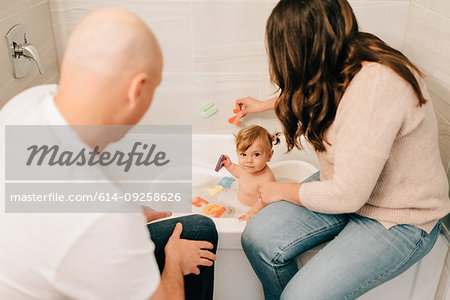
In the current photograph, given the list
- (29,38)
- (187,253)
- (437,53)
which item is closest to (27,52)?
(29,38)

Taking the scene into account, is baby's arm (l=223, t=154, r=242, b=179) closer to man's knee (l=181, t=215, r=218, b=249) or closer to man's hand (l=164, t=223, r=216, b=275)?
man's knee (l=181, t=215, r=218, b=249)

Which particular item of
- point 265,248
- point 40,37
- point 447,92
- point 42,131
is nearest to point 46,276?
point 42,131

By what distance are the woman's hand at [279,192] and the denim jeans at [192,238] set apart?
207 millimetres

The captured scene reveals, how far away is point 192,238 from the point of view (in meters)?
1.22

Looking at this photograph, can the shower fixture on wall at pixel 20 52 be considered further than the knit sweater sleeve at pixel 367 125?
Yes

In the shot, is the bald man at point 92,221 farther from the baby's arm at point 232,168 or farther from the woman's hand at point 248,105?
the woman's hand at point 248,105

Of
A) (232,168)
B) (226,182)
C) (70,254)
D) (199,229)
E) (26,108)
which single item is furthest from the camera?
(226,182)

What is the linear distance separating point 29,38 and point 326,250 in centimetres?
128

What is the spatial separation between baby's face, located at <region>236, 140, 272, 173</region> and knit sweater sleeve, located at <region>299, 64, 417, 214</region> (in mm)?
603

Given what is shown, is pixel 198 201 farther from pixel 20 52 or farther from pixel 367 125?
pixel 367 125

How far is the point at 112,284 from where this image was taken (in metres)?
0.75

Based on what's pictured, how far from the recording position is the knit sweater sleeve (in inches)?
41.6

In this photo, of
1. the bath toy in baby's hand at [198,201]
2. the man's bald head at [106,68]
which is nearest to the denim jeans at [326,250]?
the bath toy in baby's hand at [198,201]

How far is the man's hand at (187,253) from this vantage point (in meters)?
1.11
